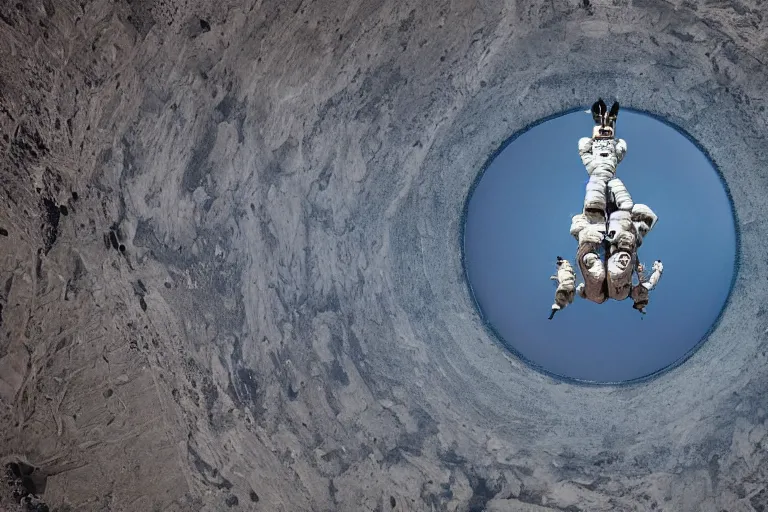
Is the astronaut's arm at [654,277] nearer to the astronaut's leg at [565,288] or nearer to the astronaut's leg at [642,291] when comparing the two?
the astronaut's leg at [642,291]

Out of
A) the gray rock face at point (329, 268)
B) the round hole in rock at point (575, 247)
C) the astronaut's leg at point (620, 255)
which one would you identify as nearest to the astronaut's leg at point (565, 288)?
the astronaut's leg at point (620, 255)

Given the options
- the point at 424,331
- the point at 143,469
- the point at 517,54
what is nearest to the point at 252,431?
the point at 143,469

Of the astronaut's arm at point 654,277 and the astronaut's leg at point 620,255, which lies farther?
the astronaut's arm at point 654,277

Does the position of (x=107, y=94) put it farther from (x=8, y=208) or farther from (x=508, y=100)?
(x=508, y=100)

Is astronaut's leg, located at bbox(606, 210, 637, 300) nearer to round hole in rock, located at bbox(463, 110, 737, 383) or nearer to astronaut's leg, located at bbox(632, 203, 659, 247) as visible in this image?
astronaut's leg, located at bbox(632, 203, 659, 247)

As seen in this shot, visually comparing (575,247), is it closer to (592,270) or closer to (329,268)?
(592,270)
